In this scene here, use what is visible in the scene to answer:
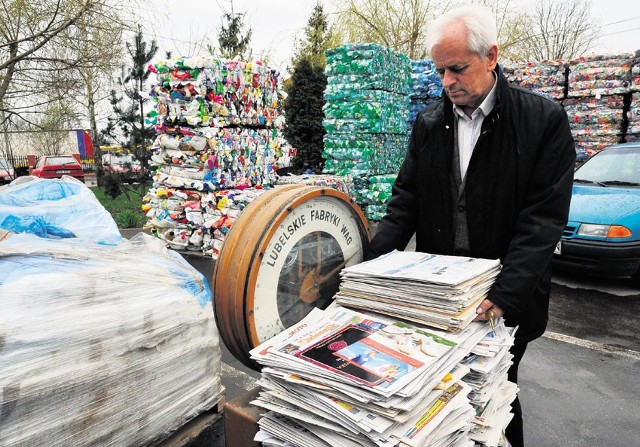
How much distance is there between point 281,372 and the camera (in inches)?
49.5

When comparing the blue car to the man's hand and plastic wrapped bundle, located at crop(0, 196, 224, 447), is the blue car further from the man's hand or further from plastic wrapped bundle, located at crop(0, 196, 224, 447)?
plastic wrapped bundle, located at crop(0, 196, 224, 447)

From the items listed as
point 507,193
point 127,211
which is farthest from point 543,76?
point 507,193

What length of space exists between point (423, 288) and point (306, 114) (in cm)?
1096

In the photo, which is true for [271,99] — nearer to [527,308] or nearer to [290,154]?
[290,154]

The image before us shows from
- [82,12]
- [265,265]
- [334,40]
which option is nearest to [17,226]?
[265,265]

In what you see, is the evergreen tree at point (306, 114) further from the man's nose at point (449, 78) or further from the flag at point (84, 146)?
the flag at point (84, 146)

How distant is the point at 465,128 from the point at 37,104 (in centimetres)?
963

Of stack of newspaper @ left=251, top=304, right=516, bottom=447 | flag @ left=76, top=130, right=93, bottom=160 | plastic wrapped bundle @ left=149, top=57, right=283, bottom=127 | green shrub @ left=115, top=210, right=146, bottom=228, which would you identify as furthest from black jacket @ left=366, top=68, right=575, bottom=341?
flag @ left=76, top=130, right=93, bottom=160

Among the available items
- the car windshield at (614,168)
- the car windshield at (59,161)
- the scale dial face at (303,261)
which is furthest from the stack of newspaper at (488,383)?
the car windshield at (59,161)

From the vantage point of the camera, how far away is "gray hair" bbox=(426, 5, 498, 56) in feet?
5.05

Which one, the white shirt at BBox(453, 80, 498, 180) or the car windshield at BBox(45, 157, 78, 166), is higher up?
the white shirt at BBox(453, 80, 498, 180)

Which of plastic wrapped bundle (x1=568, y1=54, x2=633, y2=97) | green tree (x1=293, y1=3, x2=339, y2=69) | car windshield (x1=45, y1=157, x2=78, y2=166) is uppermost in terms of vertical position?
green tree (x1=293, y1=3, x2=339, y2=69)

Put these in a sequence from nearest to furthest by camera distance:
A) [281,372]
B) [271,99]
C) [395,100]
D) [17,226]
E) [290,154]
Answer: [281,372] < [17,226] < [271,99] < [290,154] < [395,100]

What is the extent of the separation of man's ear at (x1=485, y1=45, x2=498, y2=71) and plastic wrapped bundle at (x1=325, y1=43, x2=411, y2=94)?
25.9ft
